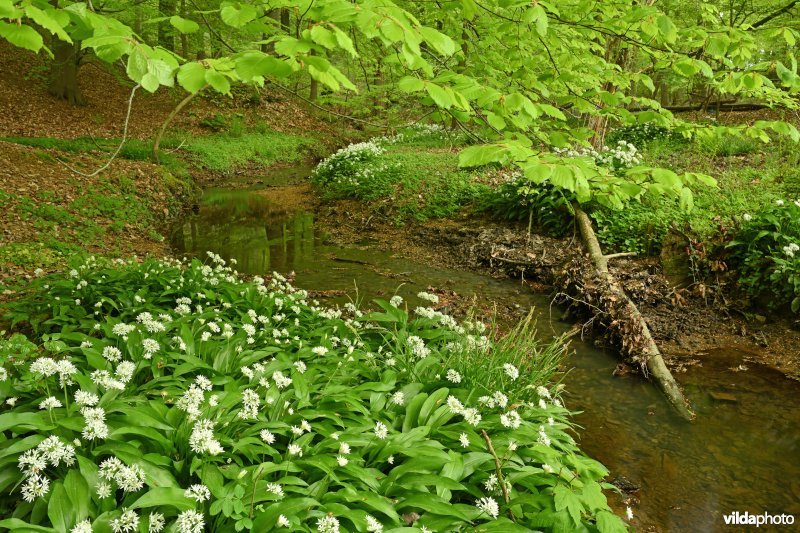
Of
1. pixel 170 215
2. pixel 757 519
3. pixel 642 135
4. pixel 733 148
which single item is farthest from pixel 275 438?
pixel 642 135

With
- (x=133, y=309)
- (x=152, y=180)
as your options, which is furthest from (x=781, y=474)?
(x=152, y=180)

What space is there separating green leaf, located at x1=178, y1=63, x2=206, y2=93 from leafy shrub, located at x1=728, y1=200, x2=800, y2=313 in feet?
23.4

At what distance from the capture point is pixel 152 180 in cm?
1241

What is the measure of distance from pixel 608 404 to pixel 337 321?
296 centimetres

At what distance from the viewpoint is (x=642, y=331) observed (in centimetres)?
613

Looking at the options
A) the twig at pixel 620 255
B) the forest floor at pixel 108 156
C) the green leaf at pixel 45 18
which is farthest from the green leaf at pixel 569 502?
the twig at pixel 620 255

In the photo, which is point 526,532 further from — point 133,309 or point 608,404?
point 133,309

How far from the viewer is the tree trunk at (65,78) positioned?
715 inches

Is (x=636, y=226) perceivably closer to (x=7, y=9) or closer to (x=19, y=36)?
(x=19, y=36)

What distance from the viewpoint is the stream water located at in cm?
387

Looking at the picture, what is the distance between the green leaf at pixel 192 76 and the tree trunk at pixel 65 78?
20.2 meters

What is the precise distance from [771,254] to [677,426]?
3450 millimetres

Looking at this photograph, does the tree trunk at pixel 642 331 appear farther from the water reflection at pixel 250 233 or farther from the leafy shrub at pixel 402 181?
the water reflection at pixel 250 233

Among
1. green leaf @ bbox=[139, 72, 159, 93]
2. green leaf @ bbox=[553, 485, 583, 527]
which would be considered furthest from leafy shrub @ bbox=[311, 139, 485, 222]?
green leaf @ bbox=[139, 72, 159, 93]
